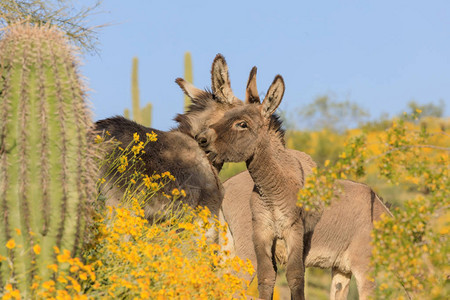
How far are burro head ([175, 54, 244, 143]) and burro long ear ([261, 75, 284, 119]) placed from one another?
74 cm

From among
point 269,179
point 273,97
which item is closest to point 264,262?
point 269,179

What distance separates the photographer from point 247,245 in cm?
921

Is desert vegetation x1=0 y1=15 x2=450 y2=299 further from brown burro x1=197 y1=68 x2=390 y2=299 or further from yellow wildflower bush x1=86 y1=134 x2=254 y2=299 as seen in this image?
brown burro x1=197 y1=68 x2=390 y2=299

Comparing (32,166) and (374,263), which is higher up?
(32,166)

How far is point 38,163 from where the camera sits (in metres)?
5.69

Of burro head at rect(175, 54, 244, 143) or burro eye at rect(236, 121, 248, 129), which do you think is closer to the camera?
burro eye at rect(236, 121, 248, 129)

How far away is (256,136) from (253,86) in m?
0.72

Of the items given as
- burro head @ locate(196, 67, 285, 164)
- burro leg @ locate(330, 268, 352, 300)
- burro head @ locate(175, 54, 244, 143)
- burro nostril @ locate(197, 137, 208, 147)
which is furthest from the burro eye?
burro leg @ locate(330, 268, 352, 300)

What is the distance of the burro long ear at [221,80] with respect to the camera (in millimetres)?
8562

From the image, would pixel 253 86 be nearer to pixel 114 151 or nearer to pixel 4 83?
pixel 114 151

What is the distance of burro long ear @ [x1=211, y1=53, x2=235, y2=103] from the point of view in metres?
8.56

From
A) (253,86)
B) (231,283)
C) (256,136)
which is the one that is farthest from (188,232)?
(253,86)

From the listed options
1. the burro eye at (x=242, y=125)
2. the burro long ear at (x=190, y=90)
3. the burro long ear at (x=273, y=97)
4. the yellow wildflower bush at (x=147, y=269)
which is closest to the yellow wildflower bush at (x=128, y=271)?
the yellow wildflower bush at (x=147, y=269)

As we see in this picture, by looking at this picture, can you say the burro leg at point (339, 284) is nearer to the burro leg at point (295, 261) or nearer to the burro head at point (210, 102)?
the burro leg at point (295, 261)
